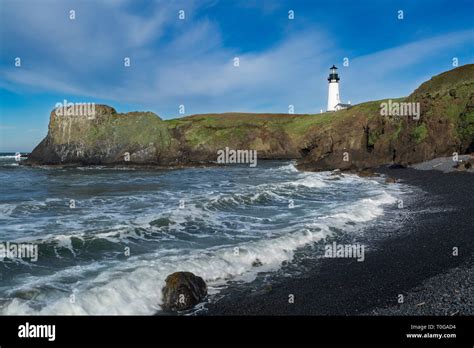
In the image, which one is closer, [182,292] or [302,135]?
[182,292]

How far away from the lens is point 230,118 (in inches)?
4454

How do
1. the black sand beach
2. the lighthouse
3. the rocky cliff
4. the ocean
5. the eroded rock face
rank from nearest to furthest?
the black sand beach, the eroded rock face, the ocean, the rocky cliff, the lighthouse

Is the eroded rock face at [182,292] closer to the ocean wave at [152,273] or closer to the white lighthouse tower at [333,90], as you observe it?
the ocean wave at [152,273]

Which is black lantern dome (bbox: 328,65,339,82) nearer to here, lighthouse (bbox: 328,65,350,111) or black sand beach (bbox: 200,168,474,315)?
lighthouse (bbox: 328,65,350,111)

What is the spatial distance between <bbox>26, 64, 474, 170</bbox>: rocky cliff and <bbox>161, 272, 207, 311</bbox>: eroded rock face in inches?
1704

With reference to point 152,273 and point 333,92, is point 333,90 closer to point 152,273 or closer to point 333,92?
point 333,92

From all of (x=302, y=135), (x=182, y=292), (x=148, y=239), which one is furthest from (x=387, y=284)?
(x=302, y=135)

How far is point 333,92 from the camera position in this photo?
10638 centimetres

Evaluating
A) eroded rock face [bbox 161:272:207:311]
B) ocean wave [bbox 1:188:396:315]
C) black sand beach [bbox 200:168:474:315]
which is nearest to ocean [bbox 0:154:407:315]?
ocean wave [bbox 1:188:396:315]

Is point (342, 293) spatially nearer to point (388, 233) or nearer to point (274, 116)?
point (388, 233)

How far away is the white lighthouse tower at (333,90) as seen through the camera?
10604 centimetres

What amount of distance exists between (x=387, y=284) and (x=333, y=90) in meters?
102

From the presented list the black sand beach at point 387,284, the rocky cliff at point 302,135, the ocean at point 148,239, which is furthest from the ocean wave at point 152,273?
the rocky cliff at point 302,135

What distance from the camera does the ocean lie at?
959cm
